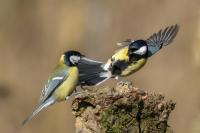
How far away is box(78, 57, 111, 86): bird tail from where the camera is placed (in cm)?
645

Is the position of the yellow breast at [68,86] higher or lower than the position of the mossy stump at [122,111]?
lower

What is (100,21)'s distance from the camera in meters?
14.4

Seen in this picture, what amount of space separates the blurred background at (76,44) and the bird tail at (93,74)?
439 centimetres

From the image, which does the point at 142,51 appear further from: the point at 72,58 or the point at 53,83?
the point at 53,83

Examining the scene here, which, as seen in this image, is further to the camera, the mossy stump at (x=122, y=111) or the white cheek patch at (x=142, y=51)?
the white cheek patch at (x=142, y=51)

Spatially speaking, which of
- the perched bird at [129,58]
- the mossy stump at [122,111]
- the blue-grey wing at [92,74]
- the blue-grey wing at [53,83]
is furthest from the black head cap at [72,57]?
the mossy stump at [122,111]

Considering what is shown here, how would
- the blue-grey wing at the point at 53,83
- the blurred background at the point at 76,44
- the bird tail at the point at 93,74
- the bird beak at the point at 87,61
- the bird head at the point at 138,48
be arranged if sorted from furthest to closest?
the blurred background at the point at 76,44
the blue-grey wing at the point at 53,83
the bird head at the point at 138,48
the bird beak at the point at 87,61
the bird tail at the point at 93,74

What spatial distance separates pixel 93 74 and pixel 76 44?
7999mm

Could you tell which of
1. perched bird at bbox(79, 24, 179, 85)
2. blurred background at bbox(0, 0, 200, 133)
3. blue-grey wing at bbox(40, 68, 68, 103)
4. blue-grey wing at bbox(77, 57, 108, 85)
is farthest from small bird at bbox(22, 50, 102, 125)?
blurred background at bbox(0, 0, 200, 133)

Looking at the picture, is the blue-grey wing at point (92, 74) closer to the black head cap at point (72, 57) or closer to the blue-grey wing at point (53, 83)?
the black head cap at point (72, 57)

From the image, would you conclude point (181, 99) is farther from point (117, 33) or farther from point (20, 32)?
point (20, 32)

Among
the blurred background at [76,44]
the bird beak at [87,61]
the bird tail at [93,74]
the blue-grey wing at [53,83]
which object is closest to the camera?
the bird tail at [93,74]

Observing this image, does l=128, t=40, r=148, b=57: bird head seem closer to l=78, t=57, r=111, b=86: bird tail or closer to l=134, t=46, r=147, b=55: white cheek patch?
l=134, t=46, r=147, b=55: white cheek patch

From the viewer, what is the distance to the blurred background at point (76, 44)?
1277cm
